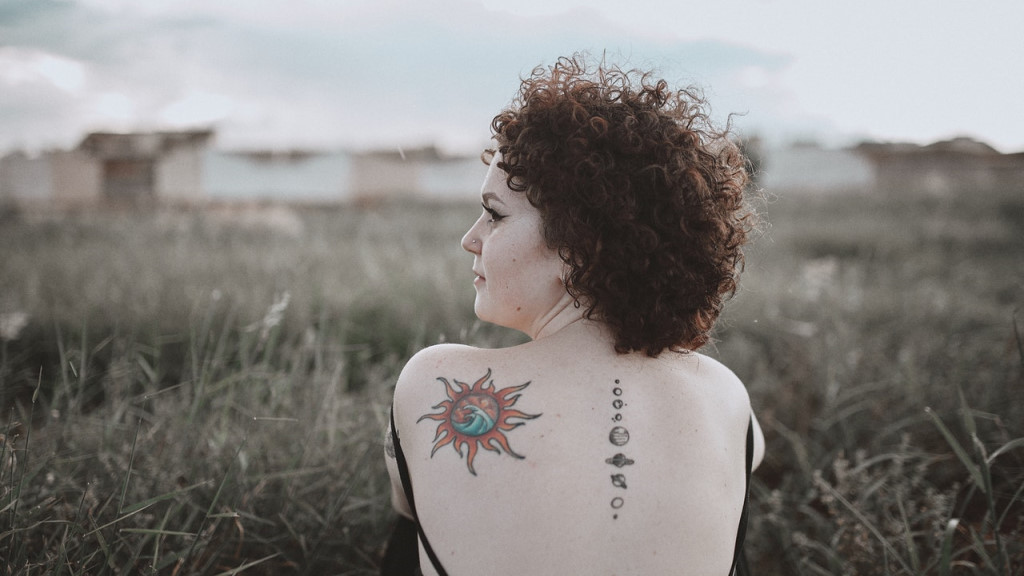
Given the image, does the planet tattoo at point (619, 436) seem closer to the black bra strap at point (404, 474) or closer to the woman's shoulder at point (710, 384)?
the woman's shoulder at point (710, 384)

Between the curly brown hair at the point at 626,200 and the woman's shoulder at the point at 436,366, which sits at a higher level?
the curly brown hair at the point at 626,200

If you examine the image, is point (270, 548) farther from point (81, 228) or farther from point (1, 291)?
point (81, 228)

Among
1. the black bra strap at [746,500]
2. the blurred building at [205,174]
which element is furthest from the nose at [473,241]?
the blurred building at [205,174]

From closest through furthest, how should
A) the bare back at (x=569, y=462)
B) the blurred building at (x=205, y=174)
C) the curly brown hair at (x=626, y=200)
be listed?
the bare back at (x=569, y=462) < the curly brown hair at (x=626, y=200) < the blurred building at (x=205, y=174)

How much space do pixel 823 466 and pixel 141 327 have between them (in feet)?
12.5

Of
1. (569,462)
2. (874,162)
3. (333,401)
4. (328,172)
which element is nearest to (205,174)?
(328,172)

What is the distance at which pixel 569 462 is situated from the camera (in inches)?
49.1

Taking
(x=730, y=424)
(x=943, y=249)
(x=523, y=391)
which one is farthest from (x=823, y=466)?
(x=943, y=249)

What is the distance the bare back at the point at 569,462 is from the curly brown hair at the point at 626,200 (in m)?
0.11

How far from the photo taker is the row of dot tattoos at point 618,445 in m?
1.23

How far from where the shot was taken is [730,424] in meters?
1.40

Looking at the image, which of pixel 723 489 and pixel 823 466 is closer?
pixel 723 489

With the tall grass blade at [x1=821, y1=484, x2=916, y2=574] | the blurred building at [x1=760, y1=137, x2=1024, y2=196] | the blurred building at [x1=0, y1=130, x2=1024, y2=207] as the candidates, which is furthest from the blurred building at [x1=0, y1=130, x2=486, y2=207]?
the tall grass blade at [x1=821, y1=484, x2=916, y2=574]

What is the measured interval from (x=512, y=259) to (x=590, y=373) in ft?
1.00
